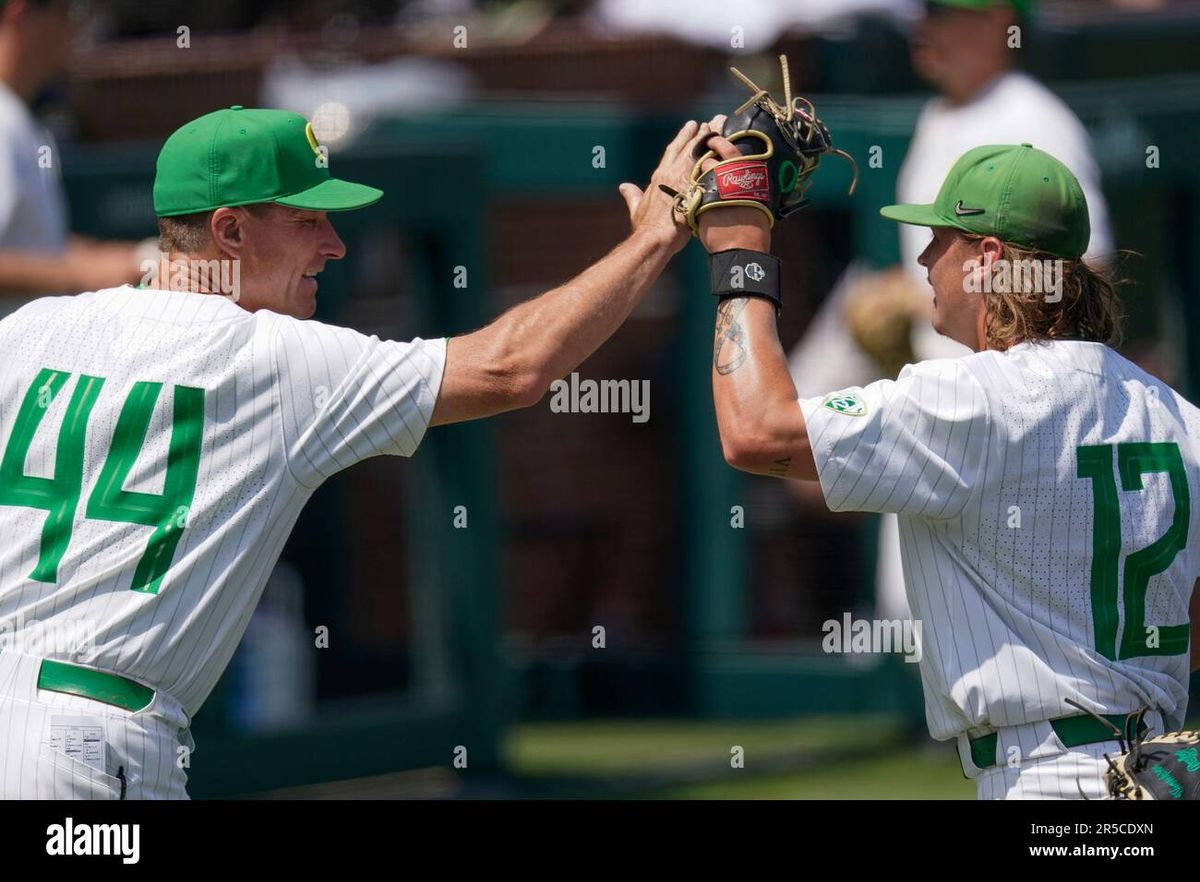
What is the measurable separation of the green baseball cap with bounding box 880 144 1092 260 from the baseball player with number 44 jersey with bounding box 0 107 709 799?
656mm

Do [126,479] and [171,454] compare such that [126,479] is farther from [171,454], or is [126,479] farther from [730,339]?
[730,339]

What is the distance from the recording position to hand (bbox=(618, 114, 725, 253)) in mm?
3373

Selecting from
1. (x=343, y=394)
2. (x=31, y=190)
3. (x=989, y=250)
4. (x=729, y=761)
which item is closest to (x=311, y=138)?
(x=343, y=394)

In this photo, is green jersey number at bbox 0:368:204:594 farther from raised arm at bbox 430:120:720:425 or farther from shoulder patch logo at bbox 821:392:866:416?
shoulder patch logo at bbox 821:392:866:416

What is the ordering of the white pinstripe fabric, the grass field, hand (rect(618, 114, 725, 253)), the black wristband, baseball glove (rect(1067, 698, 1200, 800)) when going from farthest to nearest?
1. the grass field
2. hand (rect(618, 114, 725, 253))
3. the black wristband
4. the white pinstripe fabric
5. baseball glove (rect(1067, 698, 1200, 800))

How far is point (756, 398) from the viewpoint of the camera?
2990 mm

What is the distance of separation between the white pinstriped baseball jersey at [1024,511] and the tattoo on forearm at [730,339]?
16 centimetres

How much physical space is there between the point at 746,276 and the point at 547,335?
37cm

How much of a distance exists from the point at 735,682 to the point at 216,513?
195 inches

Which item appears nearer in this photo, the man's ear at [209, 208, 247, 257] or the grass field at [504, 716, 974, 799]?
the man's ear at [209, 208, 247, 257]

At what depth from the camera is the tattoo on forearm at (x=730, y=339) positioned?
10.0 ft

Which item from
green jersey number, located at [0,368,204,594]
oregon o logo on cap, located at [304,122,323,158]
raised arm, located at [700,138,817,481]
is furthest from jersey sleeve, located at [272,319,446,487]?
raised arm, located at [700,138,817,481]

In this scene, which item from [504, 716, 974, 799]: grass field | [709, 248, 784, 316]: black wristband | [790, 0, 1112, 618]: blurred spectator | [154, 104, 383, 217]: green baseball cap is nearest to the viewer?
[709, 248, 784, 316]: black wristband
